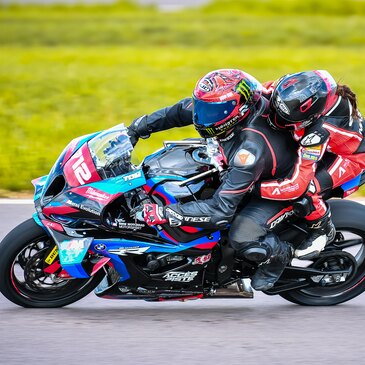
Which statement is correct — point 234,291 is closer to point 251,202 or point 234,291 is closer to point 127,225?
point 251,202

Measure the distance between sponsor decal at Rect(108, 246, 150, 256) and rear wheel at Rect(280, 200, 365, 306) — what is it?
1084 millimetres

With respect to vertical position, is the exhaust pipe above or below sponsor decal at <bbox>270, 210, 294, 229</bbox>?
below

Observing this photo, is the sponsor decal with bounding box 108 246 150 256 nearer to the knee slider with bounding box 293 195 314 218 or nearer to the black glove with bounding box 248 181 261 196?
the black glove with bounding box 248 181 261 196

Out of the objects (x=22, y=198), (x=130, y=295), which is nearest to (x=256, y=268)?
(x=130, y=295)

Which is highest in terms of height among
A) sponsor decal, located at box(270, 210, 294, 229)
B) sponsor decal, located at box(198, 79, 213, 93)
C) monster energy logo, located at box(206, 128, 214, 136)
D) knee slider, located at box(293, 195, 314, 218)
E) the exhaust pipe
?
sponsor decal, located at box(198, 79, 213, 93)

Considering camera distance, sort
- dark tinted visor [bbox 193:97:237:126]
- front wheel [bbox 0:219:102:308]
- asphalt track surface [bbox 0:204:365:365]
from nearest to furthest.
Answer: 1. asphalt track surface [bbox 0:204:365:365]
2. dark tinted visor [bbox 193:97:237:126]
3. front wheel [bbox 0:219:102:308]

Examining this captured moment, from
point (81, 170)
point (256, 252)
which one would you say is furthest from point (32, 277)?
point (256, 252)

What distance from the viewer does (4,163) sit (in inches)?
347

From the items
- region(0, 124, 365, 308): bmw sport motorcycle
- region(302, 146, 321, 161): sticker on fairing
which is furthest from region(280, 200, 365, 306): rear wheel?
region(302, 146, 321, 161): sticker on fairing

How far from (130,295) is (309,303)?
1247 millimetres

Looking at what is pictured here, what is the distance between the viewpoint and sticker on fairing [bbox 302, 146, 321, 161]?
4.99 metres

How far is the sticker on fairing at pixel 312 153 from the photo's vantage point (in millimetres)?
4992

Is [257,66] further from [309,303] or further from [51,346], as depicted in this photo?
[51,346]

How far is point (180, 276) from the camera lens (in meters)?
5.39
